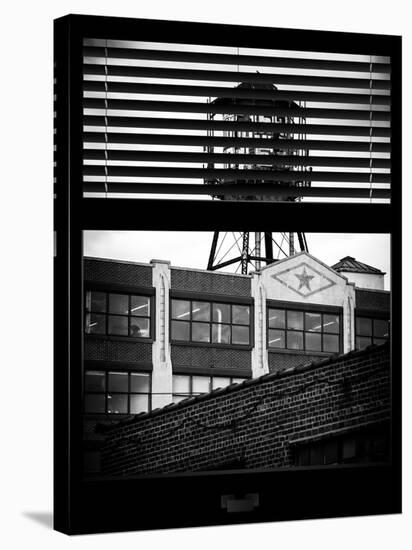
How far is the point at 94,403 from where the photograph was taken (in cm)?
770

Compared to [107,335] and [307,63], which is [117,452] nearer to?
[107,335]

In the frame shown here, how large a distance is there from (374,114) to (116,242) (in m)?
1.78

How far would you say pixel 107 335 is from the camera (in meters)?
7.73

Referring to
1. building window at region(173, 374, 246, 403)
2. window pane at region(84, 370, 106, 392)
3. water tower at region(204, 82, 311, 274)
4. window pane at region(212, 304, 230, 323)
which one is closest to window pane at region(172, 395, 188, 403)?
building window at region(173, 374, 246, 403)

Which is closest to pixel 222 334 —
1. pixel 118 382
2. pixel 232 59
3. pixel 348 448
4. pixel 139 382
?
pixel 139 382

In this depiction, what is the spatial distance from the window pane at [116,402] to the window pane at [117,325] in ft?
1.13

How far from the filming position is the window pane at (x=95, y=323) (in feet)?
25.1

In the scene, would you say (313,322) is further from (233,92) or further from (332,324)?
(233,92)

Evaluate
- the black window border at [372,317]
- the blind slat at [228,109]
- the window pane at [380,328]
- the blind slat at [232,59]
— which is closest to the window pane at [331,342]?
the black window border at [372,317]

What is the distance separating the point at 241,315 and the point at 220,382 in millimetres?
405

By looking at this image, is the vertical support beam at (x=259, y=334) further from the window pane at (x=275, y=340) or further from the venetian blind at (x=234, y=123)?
the venetian blind at (x=234, y=123)

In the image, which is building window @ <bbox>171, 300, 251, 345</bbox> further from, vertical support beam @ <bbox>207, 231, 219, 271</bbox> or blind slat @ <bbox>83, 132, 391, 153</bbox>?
blind slat @ <bbox>83, 132, 391, 153</bbox>

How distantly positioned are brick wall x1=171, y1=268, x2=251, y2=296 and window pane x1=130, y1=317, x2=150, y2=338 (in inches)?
10.6

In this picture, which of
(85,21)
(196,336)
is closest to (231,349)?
(196,336)
